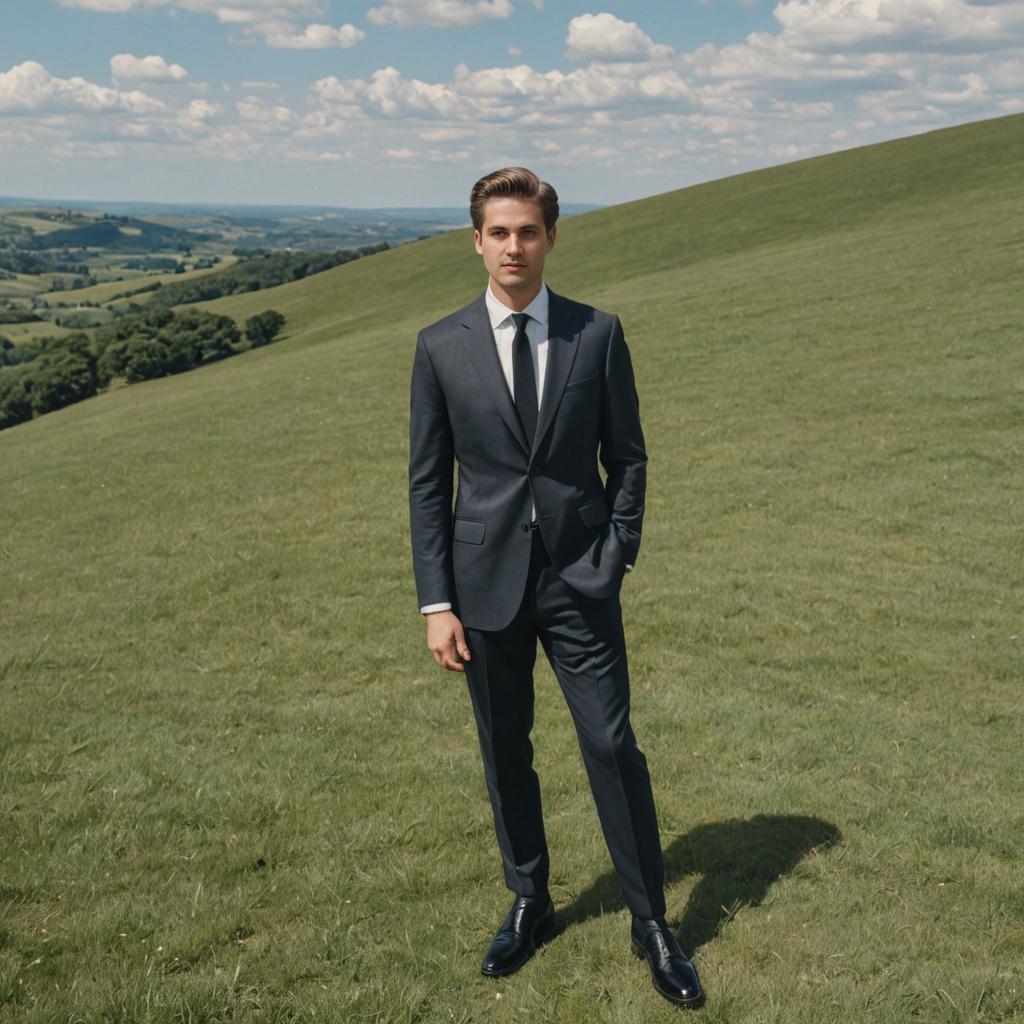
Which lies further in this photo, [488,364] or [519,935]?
[519,935]

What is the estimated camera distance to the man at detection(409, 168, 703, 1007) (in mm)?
4207

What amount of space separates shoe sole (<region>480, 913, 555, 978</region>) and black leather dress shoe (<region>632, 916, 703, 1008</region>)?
509 mm

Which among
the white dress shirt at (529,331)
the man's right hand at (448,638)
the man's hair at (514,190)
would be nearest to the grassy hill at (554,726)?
the man's right hand at (448,638)

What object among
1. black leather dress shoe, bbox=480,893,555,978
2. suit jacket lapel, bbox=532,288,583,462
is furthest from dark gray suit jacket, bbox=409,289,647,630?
black leather dress shoe, bbox=480,893,555,978

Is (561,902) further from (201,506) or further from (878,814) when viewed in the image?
(201,506)

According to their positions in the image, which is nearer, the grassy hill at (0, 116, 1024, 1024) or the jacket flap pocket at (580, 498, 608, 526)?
the jacket flap pocket at (580, 498, 608, 526)

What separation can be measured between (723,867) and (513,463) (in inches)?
111

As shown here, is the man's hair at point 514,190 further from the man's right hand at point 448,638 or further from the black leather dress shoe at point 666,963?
the black leather dress shoe at point 666,963

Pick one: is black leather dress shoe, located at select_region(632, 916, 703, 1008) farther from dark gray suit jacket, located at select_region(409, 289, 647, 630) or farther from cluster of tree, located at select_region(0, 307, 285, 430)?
cluster of tree, located at select_region(0, 307, 285, 430)

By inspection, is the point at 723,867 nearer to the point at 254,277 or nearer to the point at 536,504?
the point at 536,504

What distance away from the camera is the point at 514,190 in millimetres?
4070

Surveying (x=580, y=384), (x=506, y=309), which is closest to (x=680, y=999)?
(x=580, y=384)

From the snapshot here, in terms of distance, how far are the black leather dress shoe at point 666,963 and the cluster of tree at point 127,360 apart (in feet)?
183

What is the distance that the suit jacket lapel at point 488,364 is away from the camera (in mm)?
4191
